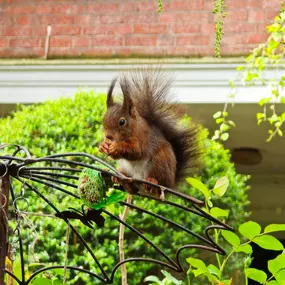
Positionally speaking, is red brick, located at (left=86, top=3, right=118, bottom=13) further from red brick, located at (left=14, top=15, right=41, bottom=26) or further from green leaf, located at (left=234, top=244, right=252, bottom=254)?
green leaf, located at (left=234, top=244, right=252, bottom=254)

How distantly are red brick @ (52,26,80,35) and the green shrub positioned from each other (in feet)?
4.43

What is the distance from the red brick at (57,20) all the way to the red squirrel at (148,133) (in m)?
4.19

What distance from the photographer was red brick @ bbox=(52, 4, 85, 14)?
658 cm

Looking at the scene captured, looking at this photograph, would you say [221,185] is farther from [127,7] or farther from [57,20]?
[57,20]

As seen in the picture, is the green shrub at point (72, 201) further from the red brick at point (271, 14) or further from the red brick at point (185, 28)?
the red brick at point (271, 14)

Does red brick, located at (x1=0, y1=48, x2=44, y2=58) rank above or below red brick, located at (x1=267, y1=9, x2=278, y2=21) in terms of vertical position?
below

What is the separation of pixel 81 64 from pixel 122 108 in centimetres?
422

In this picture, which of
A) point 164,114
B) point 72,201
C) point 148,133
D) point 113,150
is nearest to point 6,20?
point 72,201

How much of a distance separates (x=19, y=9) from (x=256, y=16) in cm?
186

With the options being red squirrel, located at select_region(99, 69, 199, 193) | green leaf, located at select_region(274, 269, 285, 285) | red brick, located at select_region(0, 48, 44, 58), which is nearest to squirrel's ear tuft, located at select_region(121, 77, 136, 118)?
red squirrel, located at select_region(99, 69, 199, 193)

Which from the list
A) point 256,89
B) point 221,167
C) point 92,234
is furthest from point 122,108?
point 256,89

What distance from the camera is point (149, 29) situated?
6.48 metres

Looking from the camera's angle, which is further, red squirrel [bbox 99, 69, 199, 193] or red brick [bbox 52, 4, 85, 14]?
red brick [bbox 52, 4, 85, 14]

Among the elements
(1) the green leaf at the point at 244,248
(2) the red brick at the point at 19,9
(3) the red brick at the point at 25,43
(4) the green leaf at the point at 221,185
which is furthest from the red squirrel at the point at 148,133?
(2) the red brick at the point at 19,9
